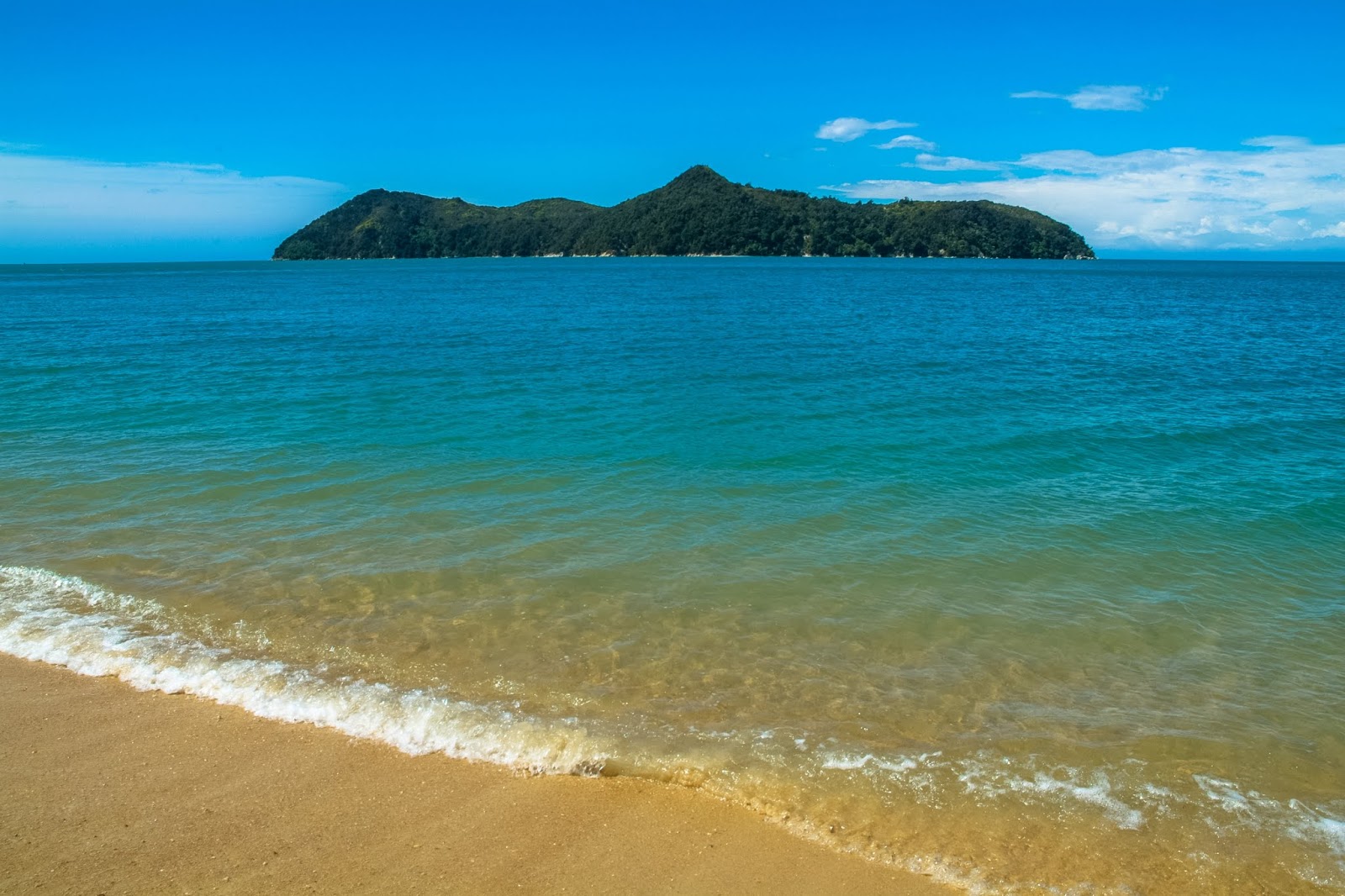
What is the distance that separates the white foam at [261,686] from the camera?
24.0ft

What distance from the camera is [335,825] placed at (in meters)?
6.27

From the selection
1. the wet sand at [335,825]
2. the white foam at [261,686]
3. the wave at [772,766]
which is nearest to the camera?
the wet sand at [335,825]

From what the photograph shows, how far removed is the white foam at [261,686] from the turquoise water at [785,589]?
0.15 feet

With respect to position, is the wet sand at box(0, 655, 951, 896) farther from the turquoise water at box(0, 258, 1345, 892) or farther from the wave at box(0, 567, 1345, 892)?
the turquoise water at box(0, 258, 1345, 892)

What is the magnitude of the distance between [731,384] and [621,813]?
21948 mm

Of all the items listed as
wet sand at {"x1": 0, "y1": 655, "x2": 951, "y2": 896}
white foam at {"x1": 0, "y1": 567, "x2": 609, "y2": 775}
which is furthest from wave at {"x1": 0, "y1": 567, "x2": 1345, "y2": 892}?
wet sand at {"x1": 0, "y1": 655, "x2": 951, "y2": 896}

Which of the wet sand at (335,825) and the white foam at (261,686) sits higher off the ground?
the white foam at (261,686)

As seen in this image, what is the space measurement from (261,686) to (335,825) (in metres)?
2.64

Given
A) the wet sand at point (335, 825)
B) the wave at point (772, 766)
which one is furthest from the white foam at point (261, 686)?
the wet sand at point (335, 825)

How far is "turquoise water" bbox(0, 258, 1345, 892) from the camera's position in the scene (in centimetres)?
685

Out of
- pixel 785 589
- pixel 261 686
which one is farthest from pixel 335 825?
pixel 785 589

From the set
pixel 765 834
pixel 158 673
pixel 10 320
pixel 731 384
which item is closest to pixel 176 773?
pixel 158 673

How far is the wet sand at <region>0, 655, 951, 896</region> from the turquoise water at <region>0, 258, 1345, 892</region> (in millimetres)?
369

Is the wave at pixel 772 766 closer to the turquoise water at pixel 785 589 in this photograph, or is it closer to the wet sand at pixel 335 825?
the turquoise water at pixel 785 589
